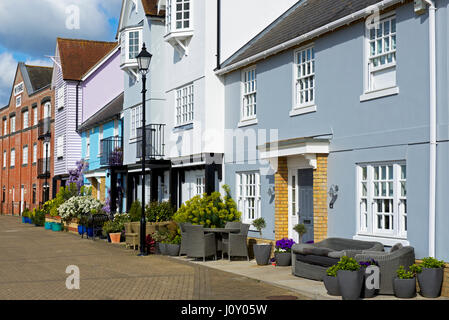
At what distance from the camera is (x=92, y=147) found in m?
34.0

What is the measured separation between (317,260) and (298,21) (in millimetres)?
7371

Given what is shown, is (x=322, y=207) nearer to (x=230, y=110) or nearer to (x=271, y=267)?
(x=271, y=267)

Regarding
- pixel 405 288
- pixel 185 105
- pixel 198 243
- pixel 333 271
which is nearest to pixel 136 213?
pixel 185 105

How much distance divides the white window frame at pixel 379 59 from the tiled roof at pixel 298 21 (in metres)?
0.65

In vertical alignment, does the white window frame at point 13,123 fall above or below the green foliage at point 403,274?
above

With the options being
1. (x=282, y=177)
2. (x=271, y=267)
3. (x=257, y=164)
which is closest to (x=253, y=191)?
(x=257, y=164)

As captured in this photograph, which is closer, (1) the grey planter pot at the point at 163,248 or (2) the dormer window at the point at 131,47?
(1) the grey planter pot at the point at 163,248

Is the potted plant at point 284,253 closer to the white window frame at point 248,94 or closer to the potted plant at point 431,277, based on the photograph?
the white window frame at point 248,94

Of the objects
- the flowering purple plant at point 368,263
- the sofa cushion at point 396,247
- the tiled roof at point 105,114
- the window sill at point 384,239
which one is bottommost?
the flowering purple plant at point 368,263

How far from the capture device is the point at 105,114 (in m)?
32.7

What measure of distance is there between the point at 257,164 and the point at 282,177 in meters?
1.48

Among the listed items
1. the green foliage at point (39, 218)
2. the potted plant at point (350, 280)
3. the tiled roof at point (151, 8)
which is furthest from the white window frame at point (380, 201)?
the green foliage at point (39, 218)

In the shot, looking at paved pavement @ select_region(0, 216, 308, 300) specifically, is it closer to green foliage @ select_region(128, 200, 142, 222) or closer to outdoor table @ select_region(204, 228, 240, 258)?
outdoor table @ select_region(204, 228, 240, 258)

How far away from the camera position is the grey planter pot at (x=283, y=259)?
47.3ft
